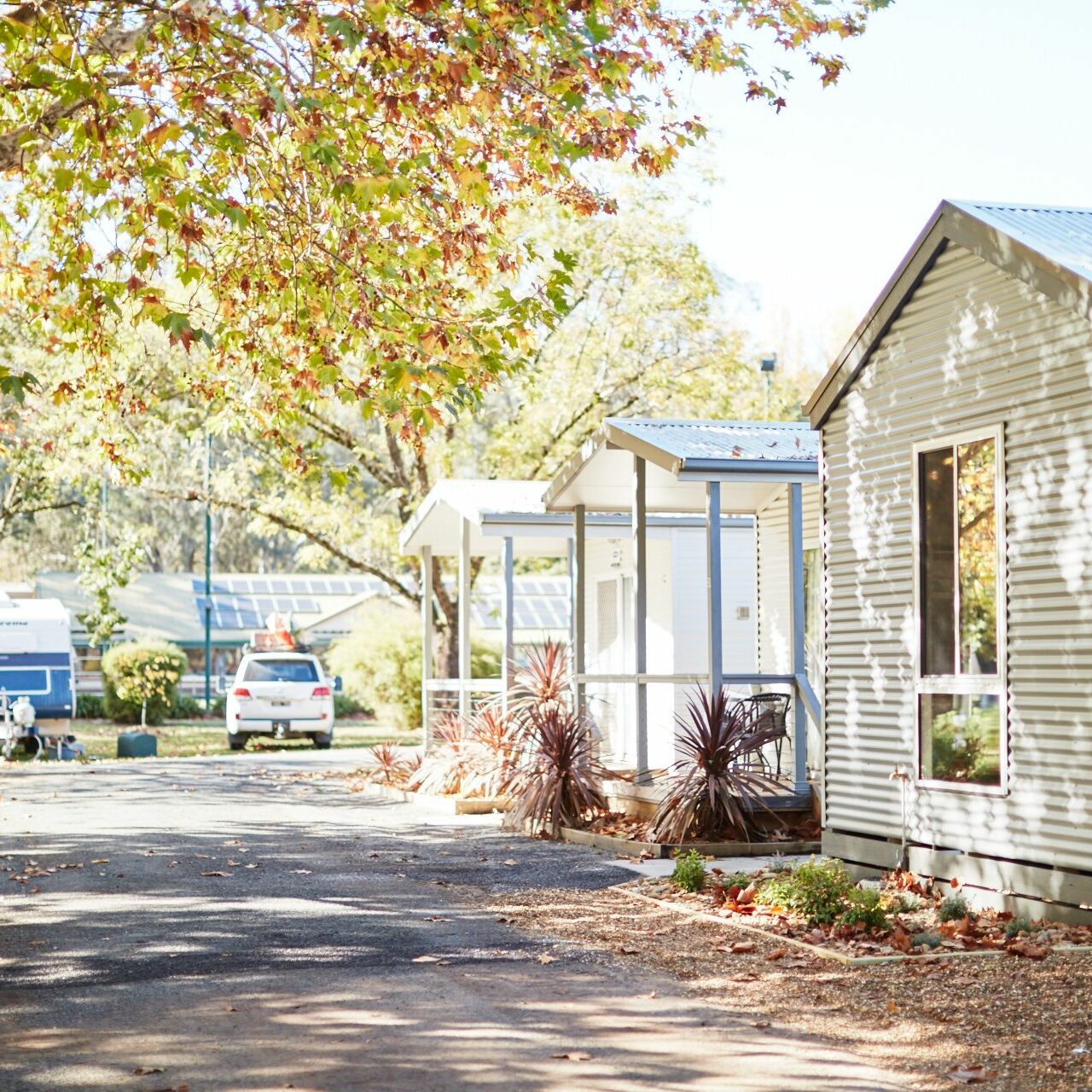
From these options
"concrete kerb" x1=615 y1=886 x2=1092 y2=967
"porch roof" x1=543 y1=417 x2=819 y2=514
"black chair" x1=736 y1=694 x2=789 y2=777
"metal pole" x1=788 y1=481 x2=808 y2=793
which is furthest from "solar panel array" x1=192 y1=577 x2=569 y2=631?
"concrete kerb" x1=615 y1=886 x2=1092 y2=967

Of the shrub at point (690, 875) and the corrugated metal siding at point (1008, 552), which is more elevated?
the corrugated metal siding at point (1008, 552)

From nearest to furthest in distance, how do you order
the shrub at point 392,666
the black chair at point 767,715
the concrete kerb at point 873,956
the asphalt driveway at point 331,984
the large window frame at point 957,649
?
1. the asphalt driveway at point 331,984
2. the concrete kerb at point 873,956
3. the large window frame at point 957,649
4. the black chair at point 767,715
5. the shrub at point 392,666

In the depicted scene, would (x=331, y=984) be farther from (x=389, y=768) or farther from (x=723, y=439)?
(x=389, y=768)

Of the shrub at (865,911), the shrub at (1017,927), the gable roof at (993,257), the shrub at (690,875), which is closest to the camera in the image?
the shrub at (1017,927)

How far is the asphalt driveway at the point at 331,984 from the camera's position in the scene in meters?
5.83

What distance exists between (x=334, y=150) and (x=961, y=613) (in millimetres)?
4850

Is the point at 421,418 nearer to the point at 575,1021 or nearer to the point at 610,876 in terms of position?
the point at 610,876

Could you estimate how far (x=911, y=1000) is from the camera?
704cm

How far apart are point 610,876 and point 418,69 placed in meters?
5.88

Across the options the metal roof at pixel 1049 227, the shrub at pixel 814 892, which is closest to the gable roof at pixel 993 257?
the metal roof at pixel 1049 227

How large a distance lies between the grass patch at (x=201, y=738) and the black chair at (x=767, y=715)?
13.9m

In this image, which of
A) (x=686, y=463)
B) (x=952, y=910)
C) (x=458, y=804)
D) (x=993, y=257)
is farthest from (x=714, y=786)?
(x=993, y=257)

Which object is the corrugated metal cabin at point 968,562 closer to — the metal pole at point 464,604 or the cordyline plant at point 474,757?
the cordyline plant at point 474,757

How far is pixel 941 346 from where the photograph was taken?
10.2m
